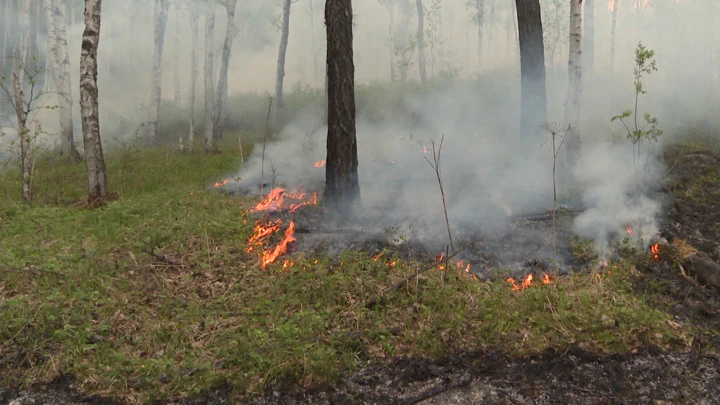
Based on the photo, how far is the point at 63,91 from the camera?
1309cm

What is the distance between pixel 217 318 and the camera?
15.9 ft

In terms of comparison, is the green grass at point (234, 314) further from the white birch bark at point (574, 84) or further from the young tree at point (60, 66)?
the young tree at point (60, 66)

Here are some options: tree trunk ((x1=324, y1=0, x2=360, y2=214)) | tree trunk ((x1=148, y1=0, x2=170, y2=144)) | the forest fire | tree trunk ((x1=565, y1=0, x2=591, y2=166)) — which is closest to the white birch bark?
tree trunk ((x1=565, y1=0, x2=591, y2=166))

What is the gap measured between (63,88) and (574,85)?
13.9m

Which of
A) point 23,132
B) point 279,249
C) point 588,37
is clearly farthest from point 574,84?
point 588,37

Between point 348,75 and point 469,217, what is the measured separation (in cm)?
302

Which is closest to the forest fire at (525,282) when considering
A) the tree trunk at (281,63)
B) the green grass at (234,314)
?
the green grass at (234,314)

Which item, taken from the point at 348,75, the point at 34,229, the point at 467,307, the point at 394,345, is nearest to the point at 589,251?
the point at 467,307

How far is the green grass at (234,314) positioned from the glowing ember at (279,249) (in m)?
0.18

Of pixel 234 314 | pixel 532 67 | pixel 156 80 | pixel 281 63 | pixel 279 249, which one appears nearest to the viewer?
pixel 234 314

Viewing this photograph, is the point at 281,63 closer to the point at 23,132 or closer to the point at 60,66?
the point at 60,66

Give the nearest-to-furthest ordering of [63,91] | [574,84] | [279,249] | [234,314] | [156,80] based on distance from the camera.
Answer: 1. [234,314]
2. [279,249]
3. [574,84]
4. [63,91]
5. [156,80]

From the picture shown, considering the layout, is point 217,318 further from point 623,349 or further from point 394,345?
point 623,349

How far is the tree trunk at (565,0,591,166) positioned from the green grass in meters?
4.09
